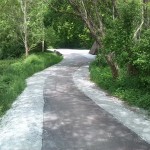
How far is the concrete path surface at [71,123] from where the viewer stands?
9.45 meters

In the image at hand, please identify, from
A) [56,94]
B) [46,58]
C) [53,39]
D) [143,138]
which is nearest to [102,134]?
[143,138]

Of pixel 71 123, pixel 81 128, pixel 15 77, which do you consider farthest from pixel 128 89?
pixel 15 77

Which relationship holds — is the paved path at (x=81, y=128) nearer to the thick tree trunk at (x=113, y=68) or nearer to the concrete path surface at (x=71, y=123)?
the concrete path surface at (x=71, y=123)

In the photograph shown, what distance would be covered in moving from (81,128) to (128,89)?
5339 millimetres

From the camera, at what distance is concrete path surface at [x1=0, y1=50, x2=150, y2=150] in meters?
9.45

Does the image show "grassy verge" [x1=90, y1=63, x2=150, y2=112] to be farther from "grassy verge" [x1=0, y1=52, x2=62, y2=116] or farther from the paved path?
"grassy verge" [x1=0, y1=52, x2=62, y2=116]

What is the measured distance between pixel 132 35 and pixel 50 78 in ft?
26.1

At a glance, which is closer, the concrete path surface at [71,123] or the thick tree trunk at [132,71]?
the concrete path surface at [71,123]

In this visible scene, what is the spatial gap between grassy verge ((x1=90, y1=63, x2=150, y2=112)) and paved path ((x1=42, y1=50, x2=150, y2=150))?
1484 mm

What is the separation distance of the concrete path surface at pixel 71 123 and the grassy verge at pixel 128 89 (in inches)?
17.3

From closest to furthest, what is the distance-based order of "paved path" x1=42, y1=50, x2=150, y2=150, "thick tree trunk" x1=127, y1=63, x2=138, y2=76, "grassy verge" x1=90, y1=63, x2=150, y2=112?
"paved path" x1=42, y1=50, x2=150, y2=150
"grassy verge" x1=90, y1=63, x2=150, y2=112
"thick tree trunk" x1=127, y1=63, x2=138, y2=76

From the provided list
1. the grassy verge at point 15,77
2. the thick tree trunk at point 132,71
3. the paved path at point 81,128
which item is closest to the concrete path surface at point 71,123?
the paved path at point 81,128

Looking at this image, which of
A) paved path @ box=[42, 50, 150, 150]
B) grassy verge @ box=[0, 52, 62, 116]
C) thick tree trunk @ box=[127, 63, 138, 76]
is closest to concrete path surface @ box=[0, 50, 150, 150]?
paved path @ box=[42, 50, 150, 150]

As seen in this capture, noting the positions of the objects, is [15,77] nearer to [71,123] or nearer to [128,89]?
[128,89]
